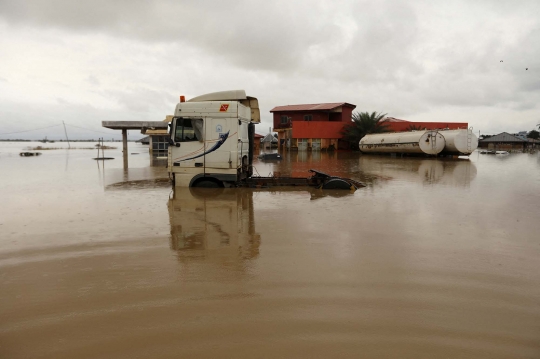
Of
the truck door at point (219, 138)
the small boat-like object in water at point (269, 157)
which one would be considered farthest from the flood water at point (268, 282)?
the small boat-like object in water at point (269, 157)

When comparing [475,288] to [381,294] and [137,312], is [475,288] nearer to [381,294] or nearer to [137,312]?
[381,294]

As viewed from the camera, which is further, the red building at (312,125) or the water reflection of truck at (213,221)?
the red building at (312,125)

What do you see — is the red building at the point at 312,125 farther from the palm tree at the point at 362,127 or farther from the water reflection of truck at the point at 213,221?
the water reflection of truck at the point at 213,221

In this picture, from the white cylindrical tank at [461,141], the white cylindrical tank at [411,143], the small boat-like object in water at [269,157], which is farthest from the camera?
the white cylindrical tank at [411,143]

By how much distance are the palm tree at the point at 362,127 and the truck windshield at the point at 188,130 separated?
108 ft

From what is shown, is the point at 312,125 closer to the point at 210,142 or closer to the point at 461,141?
the point at 461,141

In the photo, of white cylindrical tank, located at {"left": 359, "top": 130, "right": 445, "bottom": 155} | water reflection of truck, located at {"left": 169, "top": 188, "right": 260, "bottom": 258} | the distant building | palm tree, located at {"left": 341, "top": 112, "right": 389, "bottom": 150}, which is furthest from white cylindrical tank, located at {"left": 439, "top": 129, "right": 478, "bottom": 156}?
the distant building

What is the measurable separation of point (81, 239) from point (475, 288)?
647 centimetres

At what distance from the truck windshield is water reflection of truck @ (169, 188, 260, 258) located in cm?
171

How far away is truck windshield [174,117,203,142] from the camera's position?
11.3m

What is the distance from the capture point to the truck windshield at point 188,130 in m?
11.3

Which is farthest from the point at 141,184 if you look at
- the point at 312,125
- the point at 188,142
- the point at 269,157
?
the point at 312,125

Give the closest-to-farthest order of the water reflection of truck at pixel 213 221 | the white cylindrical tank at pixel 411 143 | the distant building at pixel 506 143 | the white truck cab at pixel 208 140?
the water reflection of truck at pixel 213 221 → the white truck cab at pixel 208 140 → the white cylindrical tank at pixel 411 143 → the distant building at pixel 506 143

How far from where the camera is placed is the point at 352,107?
47.6m
